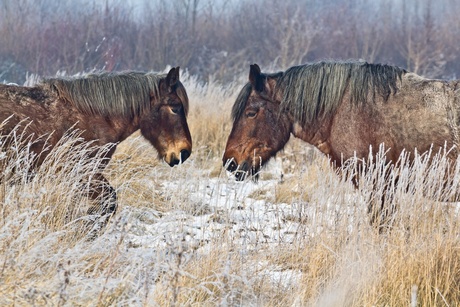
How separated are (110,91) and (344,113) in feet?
5.99

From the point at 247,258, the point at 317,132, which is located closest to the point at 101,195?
the point at 247,258

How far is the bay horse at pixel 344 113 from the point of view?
4.58 m

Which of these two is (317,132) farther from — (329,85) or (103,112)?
(103,112)

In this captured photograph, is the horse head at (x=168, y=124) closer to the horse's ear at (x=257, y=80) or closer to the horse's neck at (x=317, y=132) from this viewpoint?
the horse's ear at (x=257, y=80)

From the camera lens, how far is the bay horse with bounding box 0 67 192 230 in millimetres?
4906

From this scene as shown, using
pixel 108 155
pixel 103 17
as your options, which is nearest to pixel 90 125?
pixel 108 155

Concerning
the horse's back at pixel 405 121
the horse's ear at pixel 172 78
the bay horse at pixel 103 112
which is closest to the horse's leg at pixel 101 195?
the bay horse at pixel 103 112

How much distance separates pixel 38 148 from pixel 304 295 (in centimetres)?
241

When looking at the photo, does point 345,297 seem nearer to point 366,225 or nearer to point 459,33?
point 366,225

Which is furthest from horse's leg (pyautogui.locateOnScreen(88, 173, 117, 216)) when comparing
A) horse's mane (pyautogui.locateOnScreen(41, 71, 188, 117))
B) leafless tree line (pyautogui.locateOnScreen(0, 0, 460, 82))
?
leafless tree line (pyautogui.locateOnScreen(0, 0, 460, 82))

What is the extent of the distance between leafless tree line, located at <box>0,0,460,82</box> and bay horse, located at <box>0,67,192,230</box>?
15.5 meters

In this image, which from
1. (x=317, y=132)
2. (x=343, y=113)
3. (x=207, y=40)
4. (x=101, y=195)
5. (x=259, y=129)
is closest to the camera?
(x=101, y=195)

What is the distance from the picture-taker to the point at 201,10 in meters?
36.0

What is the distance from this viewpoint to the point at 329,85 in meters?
4.91
